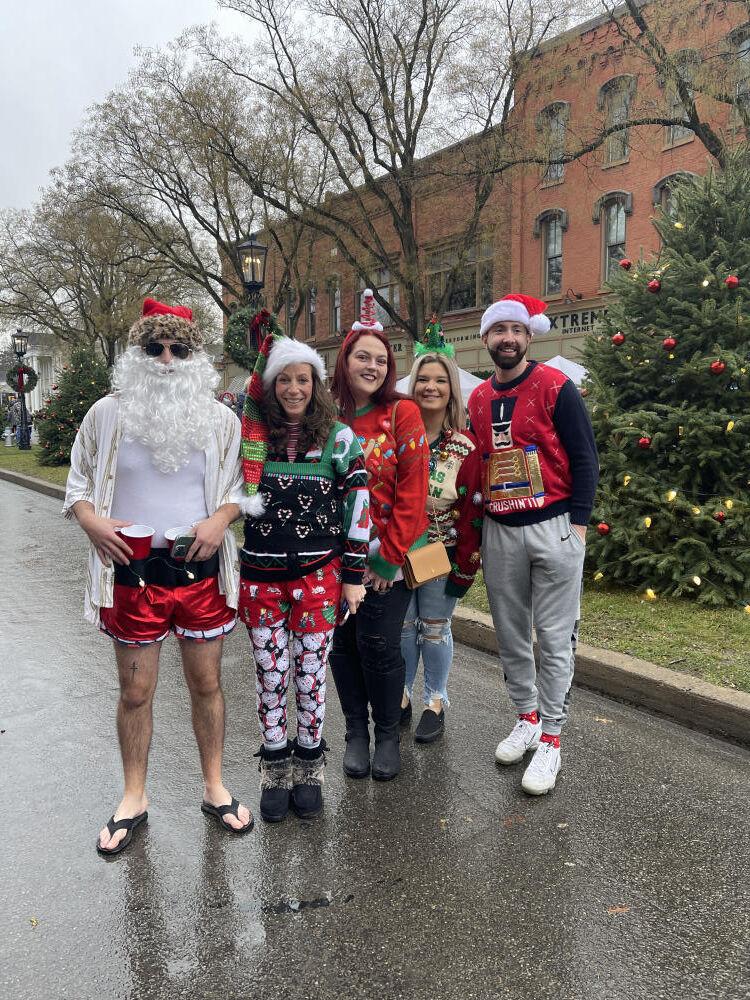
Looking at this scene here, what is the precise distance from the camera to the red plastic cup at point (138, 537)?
2.53 metres

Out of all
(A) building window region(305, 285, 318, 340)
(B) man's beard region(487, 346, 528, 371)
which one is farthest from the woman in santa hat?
(A) building window region(305, 285, 318, 340)

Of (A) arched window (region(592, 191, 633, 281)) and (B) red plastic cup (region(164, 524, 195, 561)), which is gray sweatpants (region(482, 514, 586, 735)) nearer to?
(B) red plastic cup (region(164, 524, 195, 561))

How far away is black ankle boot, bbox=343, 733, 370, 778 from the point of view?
3221 mm

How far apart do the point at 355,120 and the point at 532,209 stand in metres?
5.68

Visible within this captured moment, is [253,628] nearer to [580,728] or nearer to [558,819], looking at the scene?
[558,819]

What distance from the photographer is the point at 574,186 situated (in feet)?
61.3

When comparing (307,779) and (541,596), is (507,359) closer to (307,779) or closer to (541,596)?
(541,596)

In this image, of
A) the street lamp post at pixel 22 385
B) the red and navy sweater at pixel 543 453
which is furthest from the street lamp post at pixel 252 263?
the street lamp post at pixel 22 385

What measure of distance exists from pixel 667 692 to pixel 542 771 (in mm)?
1204

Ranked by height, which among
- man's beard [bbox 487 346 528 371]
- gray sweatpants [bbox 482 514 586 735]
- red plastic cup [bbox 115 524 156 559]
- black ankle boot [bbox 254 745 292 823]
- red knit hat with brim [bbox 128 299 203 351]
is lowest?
black ankle boot [bbox 254 745 292 823]

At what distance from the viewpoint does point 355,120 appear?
1680 centimetres

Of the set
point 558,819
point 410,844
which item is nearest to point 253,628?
point 410,844

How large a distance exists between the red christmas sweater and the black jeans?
0.17 metres

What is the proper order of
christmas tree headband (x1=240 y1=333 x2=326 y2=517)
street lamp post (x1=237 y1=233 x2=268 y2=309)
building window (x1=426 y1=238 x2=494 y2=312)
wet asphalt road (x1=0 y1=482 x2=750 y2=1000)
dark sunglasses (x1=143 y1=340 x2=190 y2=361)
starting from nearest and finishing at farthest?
wet asphalt road (x1=0 y1=482 x2=750 y2=1000), dark sunglasses (x1=143 y1=340 x2=190 y2=361), christmas tree headband (x1=240 y1=333 x2=326 y2=517), street lamp post (x1=237 y1=233 x2=268 y2=309), building window (x1=426 y1=238 x2=494 y2=312)
